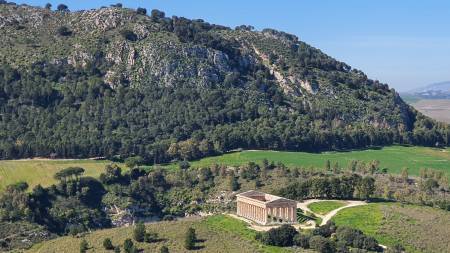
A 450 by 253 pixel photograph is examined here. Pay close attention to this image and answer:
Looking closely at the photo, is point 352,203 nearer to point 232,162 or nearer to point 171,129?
point 232,162

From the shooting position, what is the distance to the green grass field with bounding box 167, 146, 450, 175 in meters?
162

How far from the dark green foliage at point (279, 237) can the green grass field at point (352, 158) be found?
59.5m

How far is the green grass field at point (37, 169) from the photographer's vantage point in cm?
14150

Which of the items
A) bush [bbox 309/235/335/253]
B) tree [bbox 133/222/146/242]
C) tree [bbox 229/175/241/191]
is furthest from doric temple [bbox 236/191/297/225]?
tree [bbox 229/175/241/191]

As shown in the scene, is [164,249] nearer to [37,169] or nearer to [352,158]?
[37,169]

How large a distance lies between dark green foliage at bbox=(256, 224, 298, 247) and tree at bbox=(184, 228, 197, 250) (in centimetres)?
975

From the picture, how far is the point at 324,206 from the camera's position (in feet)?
399

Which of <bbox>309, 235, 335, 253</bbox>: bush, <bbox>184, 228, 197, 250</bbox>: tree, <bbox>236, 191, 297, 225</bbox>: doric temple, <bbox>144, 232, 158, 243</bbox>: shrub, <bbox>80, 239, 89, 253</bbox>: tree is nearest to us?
<bbox>309, 235, 335, 253</bbox>: bush

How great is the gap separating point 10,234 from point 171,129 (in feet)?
241

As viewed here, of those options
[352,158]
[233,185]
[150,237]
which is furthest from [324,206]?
[352,158]

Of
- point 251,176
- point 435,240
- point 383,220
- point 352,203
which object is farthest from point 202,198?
point 435,240

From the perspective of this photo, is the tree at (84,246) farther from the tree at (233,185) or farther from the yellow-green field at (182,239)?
the tree at (233,185)

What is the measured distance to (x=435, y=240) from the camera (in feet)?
335

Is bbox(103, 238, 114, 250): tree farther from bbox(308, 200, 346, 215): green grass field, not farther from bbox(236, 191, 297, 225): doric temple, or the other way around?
bbox(308, 200, 346, 215): green grass field
